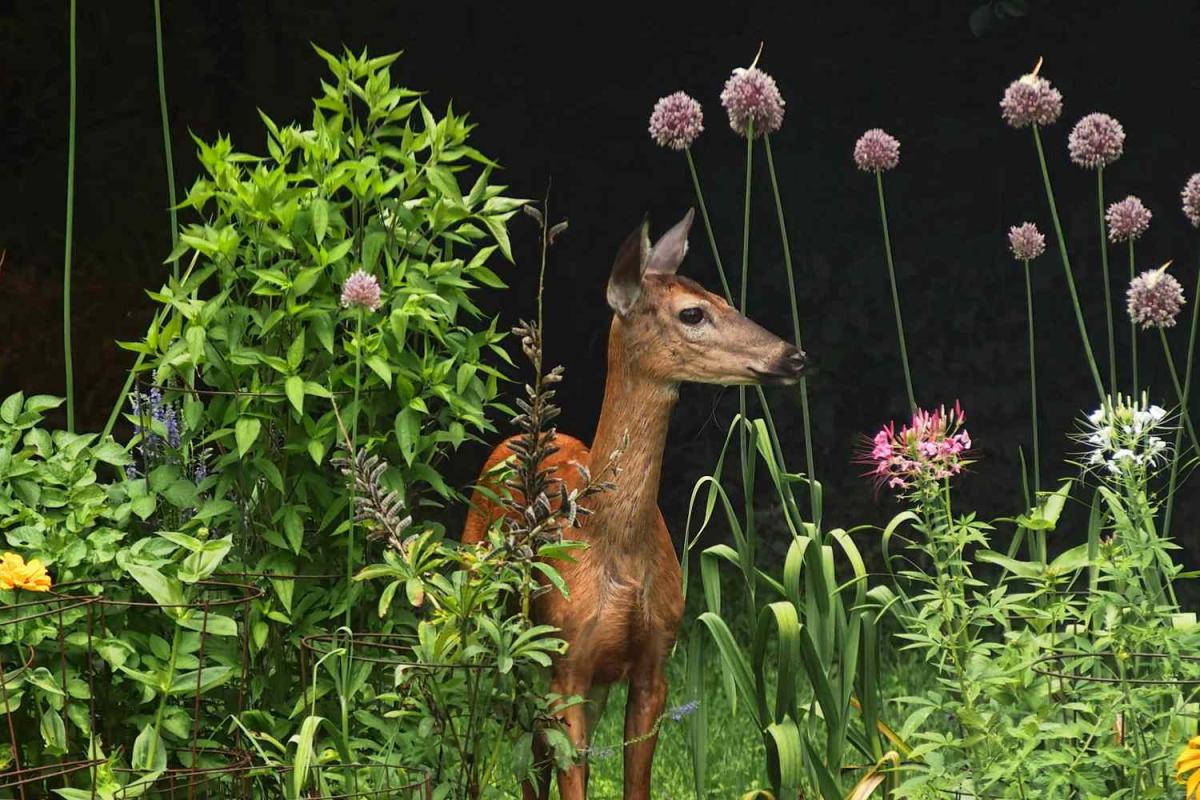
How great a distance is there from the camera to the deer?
332 cm

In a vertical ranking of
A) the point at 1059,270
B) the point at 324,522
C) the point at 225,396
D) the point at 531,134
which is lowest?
the point at 324,522

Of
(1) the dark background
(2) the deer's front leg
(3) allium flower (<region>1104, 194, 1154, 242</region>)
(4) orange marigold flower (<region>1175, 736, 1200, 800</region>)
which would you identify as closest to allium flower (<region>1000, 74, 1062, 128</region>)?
(3) allium flower (<region>1104, 194, 1154, 242</region>)

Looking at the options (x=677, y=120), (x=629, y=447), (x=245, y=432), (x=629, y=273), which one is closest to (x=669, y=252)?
(x=629, y=273)

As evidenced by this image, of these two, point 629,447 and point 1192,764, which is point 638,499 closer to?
point 629,447

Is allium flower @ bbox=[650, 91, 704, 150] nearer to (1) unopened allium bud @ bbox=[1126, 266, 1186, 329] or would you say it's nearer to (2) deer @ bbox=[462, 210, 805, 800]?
(2) deer @ bbox=[462, 210, 805, 800]

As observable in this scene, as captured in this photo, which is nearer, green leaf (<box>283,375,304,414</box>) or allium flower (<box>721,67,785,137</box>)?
green leaf (<box>283,375,304,414</box>)

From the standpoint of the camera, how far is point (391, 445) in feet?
11.4

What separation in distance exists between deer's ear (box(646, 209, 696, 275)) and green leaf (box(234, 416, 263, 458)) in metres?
0.84

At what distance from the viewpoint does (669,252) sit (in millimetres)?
3520

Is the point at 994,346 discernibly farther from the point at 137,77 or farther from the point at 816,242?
the point at 137,77

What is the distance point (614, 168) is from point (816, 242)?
2.92 ft

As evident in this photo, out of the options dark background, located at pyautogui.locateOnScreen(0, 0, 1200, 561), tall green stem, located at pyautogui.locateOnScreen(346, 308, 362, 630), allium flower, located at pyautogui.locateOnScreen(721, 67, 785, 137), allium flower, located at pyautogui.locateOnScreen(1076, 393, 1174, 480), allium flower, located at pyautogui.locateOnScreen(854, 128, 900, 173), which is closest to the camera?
allium flower, located at pyautogui.locateOnScreen(1076, 393, 1174, 480)

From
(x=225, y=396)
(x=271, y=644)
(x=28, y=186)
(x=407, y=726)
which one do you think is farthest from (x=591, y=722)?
(x=28, y=186)

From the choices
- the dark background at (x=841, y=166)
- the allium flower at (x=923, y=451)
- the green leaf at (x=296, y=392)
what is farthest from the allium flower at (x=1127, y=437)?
the dark background at (x=841, y=166)
